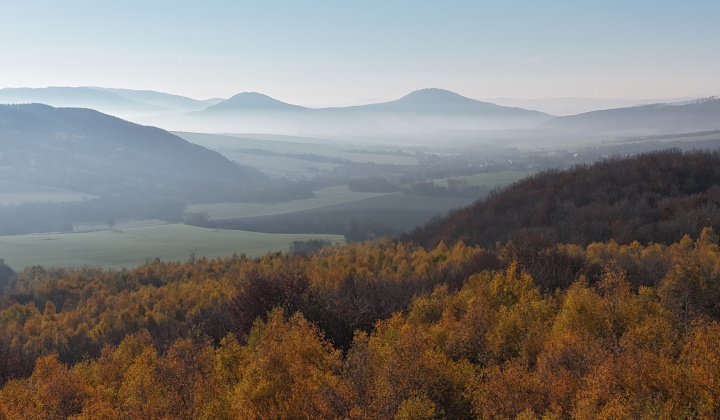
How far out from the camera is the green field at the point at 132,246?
141 meters

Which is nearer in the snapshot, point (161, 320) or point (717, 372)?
point (717, 372)

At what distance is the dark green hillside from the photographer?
81875 mm

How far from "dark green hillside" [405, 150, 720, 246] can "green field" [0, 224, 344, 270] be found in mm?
47437

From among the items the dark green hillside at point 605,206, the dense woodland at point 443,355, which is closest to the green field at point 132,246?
the dark green hillside at point 605,206

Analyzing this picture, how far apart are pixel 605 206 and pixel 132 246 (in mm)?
117419

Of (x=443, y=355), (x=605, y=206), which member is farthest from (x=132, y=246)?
(x=443, y=355)

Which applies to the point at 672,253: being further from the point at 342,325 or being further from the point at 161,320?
the point at 161,320

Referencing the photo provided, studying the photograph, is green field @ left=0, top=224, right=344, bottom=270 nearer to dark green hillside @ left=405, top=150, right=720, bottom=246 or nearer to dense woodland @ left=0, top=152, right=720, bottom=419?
dark green hillside @ left=405, top=150, right=720, bottom=246

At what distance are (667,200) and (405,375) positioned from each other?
3385 inches

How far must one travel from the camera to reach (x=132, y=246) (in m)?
161

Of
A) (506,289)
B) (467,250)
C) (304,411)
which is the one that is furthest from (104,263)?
(304,411)

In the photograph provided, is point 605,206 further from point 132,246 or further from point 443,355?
point 132,246

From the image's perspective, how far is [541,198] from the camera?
110 m

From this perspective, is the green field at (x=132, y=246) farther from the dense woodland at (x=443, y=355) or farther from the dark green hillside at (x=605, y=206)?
the dense woodland at (x=443, y=355)
